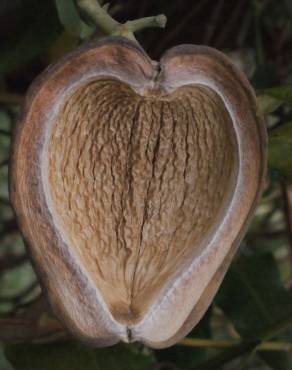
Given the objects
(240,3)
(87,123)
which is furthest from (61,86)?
(240,3)

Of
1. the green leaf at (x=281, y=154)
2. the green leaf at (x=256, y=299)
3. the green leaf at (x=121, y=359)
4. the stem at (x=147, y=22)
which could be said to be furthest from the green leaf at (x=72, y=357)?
the stem at (x=147, y=22)

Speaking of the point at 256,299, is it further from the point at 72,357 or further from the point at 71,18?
the point at 71,18

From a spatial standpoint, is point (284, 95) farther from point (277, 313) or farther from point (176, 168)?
point (277, 313)

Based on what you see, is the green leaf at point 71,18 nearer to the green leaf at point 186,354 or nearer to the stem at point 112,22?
the stem at point 112,22

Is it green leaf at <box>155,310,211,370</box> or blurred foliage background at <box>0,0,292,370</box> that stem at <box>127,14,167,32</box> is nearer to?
blurred foliage background at <box>0,0,292,370</box>

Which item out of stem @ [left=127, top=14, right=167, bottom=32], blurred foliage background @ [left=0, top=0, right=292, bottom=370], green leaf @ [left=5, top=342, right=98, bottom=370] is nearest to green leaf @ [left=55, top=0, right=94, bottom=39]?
blurred foliage background @ [left=0, top=0, right=292, bottom=370]

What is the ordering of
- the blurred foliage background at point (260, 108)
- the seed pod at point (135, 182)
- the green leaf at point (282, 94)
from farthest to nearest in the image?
1. the blurred foliage background at point (260, 108)
2. the green leaf at point (282, 94)
3. the seed pod at point (135, 182)
